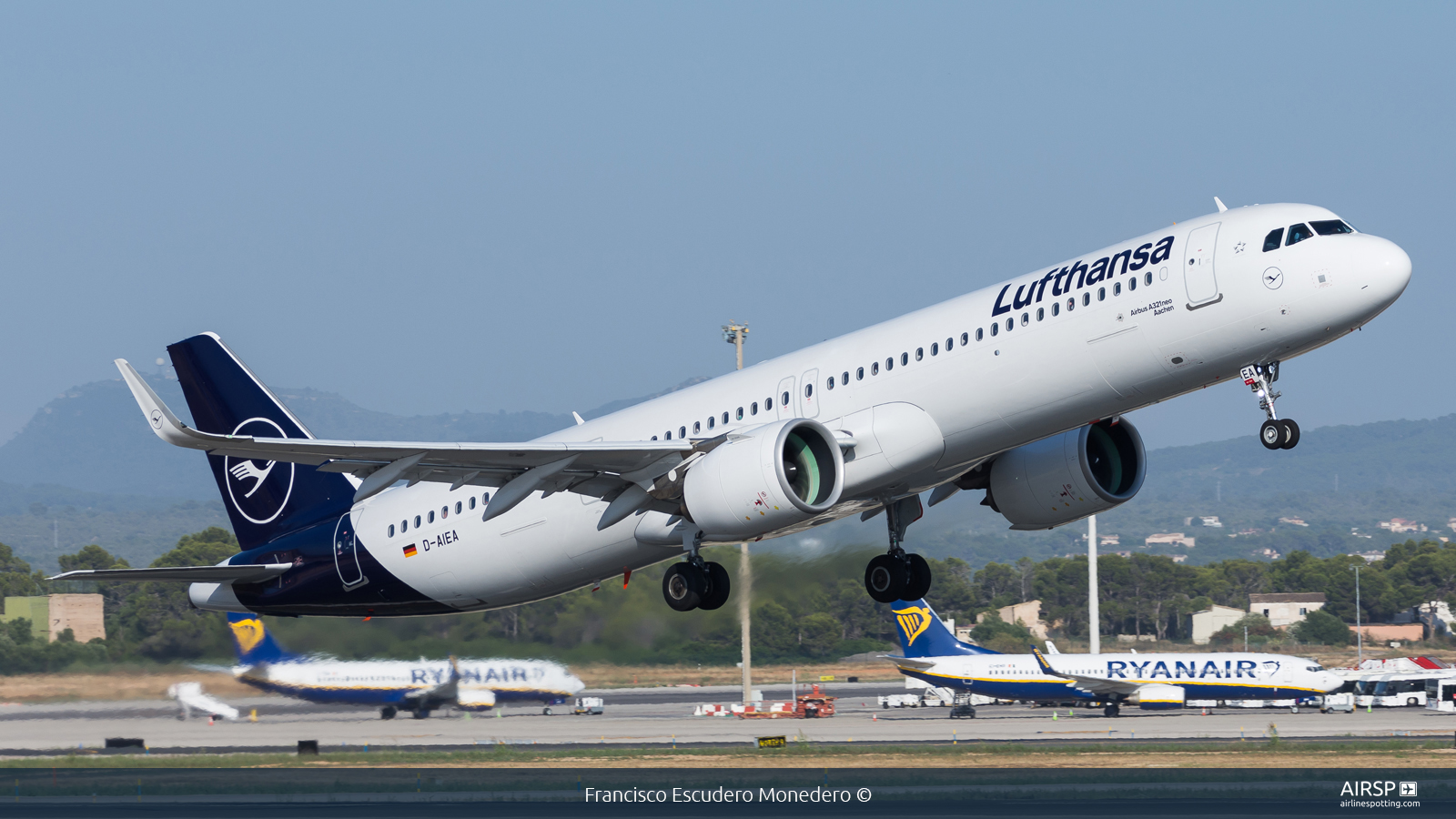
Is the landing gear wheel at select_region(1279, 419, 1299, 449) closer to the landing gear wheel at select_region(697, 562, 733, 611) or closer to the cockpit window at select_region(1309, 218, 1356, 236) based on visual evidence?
the cockpit window at select_region(1309, 218, 1356, 236)

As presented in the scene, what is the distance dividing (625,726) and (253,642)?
2389cm

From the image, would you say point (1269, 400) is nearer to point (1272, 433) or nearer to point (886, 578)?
point (1272, 433)

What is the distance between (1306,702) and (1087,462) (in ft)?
146

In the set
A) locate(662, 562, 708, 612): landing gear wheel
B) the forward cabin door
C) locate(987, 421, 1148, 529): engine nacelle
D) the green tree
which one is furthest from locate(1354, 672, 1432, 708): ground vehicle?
the forward cabin door

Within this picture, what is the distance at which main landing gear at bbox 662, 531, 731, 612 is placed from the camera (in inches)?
1172

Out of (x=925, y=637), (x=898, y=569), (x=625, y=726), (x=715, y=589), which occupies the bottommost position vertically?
(x=625, y=726)

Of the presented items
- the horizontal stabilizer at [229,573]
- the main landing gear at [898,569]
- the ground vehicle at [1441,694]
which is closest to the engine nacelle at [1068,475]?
the main landing gear at [898,569]

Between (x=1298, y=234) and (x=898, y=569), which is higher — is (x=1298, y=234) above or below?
above

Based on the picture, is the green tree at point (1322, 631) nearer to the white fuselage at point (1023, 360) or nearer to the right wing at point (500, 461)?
the white fuselage at point (1023, 360)

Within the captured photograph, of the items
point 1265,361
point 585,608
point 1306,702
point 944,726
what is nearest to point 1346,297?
point 1265,361

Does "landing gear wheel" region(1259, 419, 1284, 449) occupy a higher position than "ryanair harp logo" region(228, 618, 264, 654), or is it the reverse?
"landing gear wheel" region(1259, 419, 1284, 449)

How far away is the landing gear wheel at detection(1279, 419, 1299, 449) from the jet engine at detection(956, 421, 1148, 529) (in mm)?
5716

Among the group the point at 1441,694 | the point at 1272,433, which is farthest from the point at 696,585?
the point at 1441,694

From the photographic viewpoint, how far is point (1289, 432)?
24.8 metres
